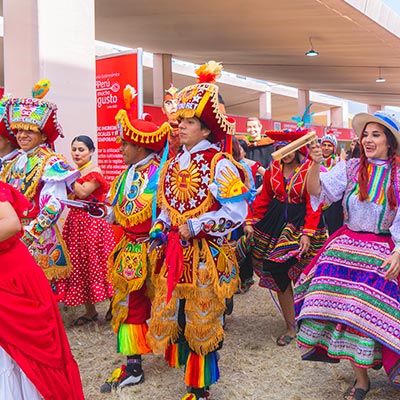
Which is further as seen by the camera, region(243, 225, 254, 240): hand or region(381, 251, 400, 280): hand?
region(243, 225, 254, 240): hand

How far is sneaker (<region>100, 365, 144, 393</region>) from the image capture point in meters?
3.30

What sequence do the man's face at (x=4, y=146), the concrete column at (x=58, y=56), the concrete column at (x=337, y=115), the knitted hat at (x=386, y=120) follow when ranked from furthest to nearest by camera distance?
1. the concrete column at (x=337, y=115)
2. the concrete column at (x=58, y=56)
3. the man's face at (x=4, y=146)
4. the knitted hat at (x=386, y=120)

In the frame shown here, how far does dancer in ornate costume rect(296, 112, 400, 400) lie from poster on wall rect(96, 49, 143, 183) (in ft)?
9.49

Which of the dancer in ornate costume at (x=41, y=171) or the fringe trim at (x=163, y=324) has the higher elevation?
the dancer in ornate costume at (x=41, y=171)

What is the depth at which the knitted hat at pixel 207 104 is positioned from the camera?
115 inches

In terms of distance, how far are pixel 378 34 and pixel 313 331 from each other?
8662mm

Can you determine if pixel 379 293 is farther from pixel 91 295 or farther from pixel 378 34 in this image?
pixel 378 34

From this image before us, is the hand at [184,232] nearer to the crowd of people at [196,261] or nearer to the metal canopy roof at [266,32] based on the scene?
the crowd of people at [196,261]

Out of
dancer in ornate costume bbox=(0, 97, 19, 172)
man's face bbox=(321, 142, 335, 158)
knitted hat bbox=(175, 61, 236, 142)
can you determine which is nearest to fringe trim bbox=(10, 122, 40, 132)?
dancer in ornate costume bbox=(0, 97, 19, 172)

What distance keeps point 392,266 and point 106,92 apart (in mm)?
3996

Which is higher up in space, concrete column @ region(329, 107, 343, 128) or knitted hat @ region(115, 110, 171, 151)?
concrete column @ region(329, 107, 343, 128)

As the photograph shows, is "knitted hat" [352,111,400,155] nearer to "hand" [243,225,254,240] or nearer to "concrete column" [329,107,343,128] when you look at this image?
"hand" [243,225,254,240]

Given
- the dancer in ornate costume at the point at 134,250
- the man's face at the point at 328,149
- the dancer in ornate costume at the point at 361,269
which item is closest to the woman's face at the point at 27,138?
the dancer in ornate costume at the point at 134,250

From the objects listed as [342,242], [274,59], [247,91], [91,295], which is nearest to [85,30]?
[91,295]
